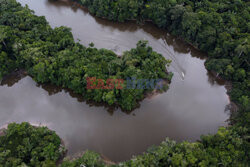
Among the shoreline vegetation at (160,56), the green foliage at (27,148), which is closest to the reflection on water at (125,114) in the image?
the shoreline vegetation at (160,56)

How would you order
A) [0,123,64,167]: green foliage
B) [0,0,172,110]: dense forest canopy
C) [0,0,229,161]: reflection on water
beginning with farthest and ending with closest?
[0,0,172,110]: dense forest canopy → [0,0,229,161]: reflection on water → [0,123,64,167]: green foliage

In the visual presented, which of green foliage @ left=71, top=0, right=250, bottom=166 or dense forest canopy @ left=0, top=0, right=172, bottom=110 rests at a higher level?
green foliage @ left=71, top=0, right=250, bottom=166

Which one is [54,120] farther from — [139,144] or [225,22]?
[225,22]

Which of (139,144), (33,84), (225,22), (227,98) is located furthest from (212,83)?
(33,84)

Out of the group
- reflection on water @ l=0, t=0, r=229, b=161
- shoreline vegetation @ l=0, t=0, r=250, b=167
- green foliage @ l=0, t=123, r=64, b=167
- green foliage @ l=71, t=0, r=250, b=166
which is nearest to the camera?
green foliage @ l=0, t=123, r=64, b=167

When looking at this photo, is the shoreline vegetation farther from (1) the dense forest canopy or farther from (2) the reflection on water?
(2) the reflection on water

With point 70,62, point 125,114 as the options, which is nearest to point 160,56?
point 125,114

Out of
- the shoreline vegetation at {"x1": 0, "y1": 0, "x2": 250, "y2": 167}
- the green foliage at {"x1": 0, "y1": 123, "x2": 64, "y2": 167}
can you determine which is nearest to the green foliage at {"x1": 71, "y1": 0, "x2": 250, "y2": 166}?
the shoreline vegetation at {"x1": 0, "y1": 0, "x2": 250, "y2": 167}

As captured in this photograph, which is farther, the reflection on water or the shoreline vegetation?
the reflection on water
